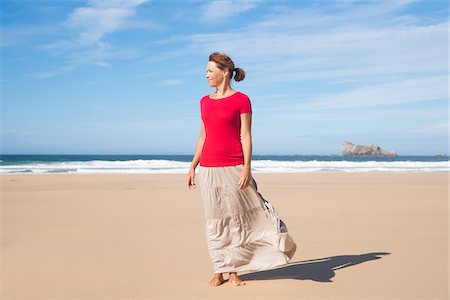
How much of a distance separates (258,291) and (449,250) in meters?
2.91

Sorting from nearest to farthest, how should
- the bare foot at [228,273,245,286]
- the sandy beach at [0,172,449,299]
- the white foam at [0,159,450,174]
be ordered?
the sandy beach at [0,172,449,299]
the bare foot at [228,273,245,286]
the white foam at [0,159,450,174]

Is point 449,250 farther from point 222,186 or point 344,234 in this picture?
point 222,186

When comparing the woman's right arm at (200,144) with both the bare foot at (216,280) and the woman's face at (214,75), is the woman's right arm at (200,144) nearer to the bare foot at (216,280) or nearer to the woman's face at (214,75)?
the woman's face at (214,75)

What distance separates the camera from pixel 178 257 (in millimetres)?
5203

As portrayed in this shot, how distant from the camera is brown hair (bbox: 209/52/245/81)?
410cm

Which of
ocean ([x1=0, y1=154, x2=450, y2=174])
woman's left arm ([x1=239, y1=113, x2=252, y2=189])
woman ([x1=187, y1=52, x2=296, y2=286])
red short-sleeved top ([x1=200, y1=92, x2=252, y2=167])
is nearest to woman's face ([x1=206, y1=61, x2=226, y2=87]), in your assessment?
woman ([x1=187, y1=52, x2=296, y2=286])

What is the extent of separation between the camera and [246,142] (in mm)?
4016

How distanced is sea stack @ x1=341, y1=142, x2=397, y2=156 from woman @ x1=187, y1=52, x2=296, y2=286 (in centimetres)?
10943

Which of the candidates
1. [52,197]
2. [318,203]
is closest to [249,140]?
[318,203]

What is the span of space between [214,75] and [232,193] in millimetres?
1086

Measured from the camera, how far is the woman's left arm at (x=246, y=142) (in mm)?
3963

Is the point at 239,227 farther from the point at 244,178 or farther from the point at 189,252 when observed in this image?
the point at 189,252

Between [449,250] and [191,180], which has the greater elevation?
[191,180]

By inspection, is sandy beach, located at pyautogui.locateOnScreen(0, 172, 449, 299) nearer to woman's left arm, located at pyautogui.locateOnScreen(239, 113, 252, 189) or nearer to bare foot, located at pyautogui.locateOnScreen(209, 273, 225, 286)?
bare foot, located at pyautogui.locateOnScreen(209, 273, 225, 286)
